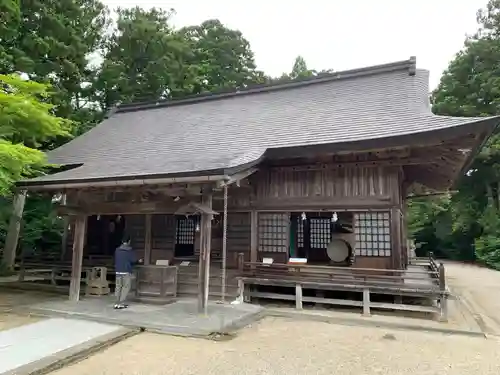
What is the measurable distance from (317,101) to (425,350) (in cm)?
873

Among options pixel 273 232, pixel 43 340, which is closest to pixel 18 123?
pixel 43 340

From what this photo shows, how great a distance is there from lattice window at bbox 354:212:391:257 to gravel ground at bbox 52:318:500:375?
245 cm

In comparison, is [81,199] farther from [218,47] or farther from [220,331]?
[218,47]

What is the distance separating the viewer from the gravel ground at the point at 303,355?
4.88 meters

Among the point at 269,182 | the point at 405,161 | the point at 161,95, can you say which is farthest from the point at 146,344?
the point at 161,95

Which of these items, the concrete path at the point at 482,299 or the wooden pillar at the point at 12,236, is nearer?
the concrete path at the point at 482,299

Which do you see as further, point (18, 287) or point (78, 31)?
point (78, 31)

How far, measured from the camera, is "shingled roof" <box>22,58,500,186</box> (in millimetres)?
8688

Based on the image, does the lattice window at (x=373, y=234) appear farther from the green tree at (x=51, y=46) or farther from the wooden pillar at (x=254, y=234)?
the green tree at (x=51, y=46)

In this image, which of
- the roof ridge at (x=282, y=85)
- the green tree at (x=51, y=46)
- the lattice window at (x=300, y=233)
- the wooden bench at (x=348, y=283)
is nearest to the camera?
the wooden bench at (x=348, y=283)

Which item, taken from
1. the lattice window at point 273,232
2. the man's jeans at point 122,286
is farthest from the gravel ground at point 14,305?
the lattice window at point 273,232

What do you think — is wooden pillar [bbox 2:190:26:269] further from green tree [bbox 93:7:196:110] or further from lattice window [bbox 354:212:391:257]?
lattice window [bbox 354:212:391:257]

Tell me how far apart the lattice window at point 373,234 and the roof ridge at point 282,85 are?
→ 556 centimetres

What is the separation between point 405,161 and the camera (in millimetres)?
8914
